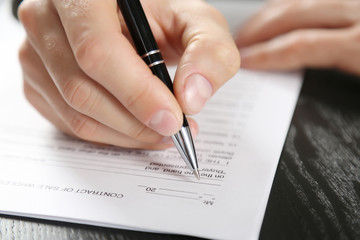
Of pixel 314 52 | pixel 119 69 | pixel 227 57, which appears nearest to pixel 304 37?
pixel 314 52

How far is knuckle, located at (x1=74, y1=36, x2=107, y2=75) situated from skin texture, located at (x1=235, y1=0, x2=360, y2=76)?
327 millimetres

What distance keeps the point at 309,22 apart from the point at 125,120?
39 centimetres

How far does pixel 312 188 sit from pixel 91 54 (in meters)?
0.26

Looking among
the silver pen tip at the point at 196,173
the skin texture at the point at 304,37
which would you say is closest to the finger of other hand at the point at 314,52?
the skin texture at the point at 304,37

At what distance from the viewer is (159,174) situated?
19.1 inches

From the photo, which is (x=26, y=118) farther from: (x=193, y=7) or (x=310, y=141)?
(x=310, y=141)

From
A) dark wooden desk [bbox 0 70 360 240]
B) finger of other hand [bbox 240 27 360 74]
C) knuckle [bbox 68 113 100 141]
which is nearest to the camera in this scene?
dark wooden desk [bbox 0 70 360 240]

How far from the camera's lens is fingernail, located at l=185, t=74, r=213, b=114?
0.46 metres

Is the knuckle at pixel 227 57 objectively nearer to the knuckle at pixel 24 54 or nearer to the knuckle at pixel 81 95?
the knuckle at pixel 81 95

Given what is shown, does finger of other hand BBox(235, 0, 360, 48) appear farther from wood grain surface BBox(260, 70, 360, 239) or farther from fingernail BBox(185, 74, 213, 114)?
fingernail BBox(185, 74, 213, 114)

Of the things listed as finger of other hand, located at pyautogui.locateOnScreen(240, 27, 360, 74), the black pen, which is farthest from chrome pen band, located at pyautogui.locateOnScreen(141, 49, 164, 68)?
finger of other hand, located at pyautogui.locateOnScreen(240, 27, 360, 74)

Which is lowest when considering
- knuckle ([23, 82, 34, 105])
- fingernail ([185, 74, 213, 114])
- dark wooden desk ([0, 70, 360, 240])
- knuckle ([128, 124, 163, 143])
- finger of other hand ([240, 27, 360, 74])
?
finger of other hand ([240, 27, 360, 74])

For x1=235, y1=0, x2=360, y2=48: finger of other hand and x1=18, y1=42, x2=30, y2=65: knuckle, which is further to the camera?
x1=235, y1=0, x2=360, y2=48: finger of other hand

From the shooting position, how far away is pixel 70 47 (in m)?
0.49
